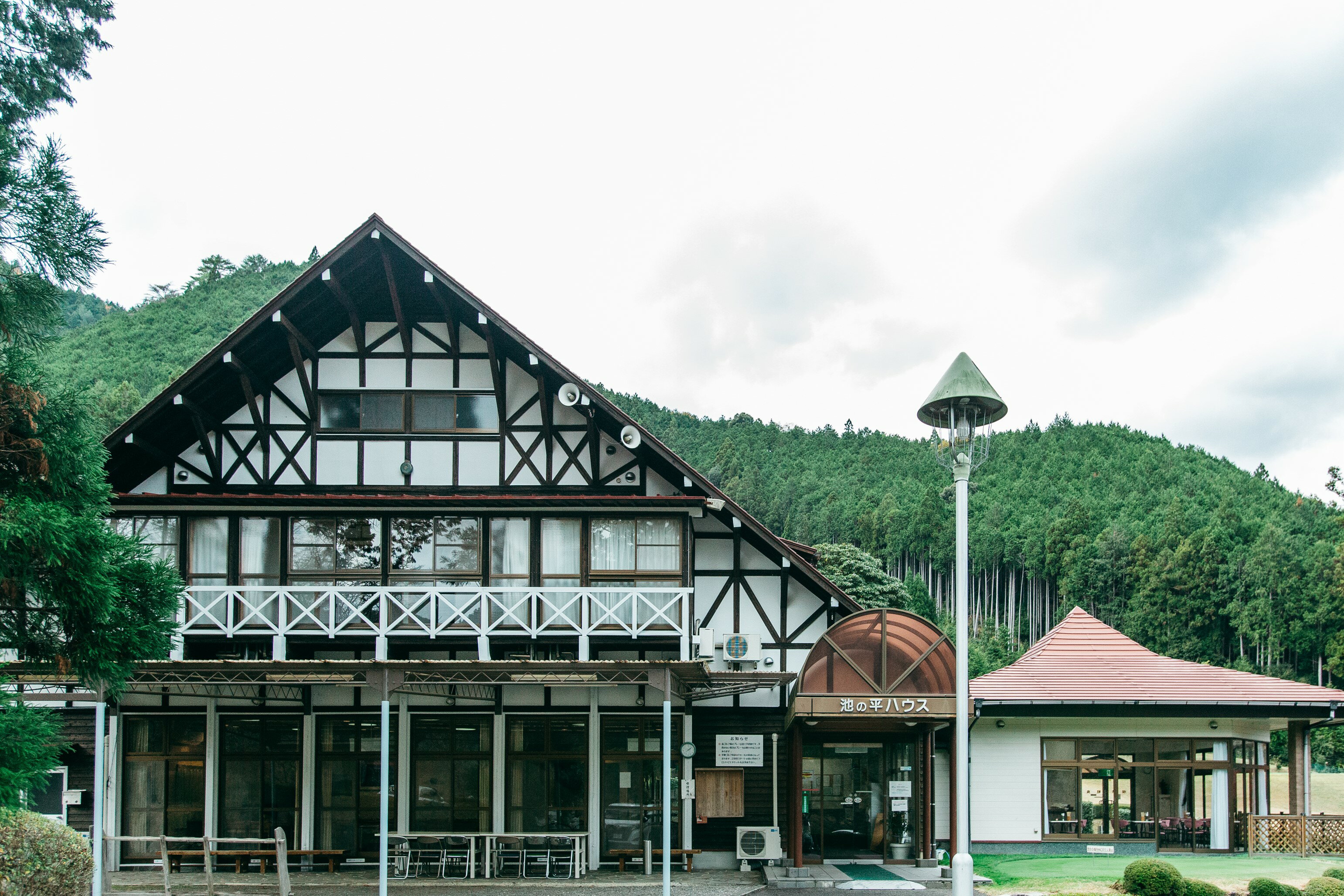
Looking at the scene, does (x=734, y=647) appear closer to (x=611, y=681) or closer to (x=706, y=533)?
(x=706, y=533)

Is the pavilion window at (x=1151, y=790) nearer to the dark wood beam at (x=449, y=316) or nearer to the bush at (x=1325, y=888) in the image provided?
the bush at (x=1325, y=888)

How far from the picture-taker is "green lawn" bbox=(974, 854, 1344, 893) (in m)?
16.4

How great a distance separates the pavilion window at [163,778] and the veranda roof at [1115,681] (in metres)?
13.9

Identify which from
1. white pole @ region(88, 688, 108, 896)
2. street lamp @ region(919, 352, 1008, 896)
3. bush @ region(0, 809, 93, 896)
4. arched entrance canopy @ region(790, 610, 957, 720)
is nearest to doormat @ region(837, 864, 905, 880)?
arched entrance canopy @ region(790, 610, 957, 720)

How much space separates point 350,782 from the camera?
19219mm

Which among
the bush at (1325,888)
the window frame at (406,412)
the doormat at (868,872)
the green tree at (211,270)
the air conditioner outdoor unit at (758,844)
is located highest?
the green tree at (211,270)

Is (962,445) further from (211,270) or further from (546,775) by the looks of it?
(211,270)

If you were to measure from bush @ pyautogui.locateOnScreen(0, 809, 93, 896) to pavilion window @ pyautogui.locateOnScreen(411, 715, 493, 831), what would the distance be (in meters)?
5.93

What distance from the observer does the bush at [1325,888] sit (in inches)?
572

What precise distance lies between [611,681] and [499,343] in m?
6.26

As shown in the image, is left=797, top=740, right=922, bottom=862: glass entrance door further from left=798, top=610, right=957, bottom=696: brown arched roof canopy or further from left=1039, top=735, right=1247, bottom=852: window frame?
left=1039, top=735, right=1247, bottom=852: window frame

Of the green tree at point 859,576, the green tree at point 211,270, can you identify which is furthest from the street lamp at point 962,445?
the green tree at point 211,270

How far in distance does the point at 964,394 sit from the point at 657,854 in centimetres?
1172

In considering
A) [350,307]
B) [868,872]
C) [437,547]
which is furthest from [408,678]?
[868,872]
